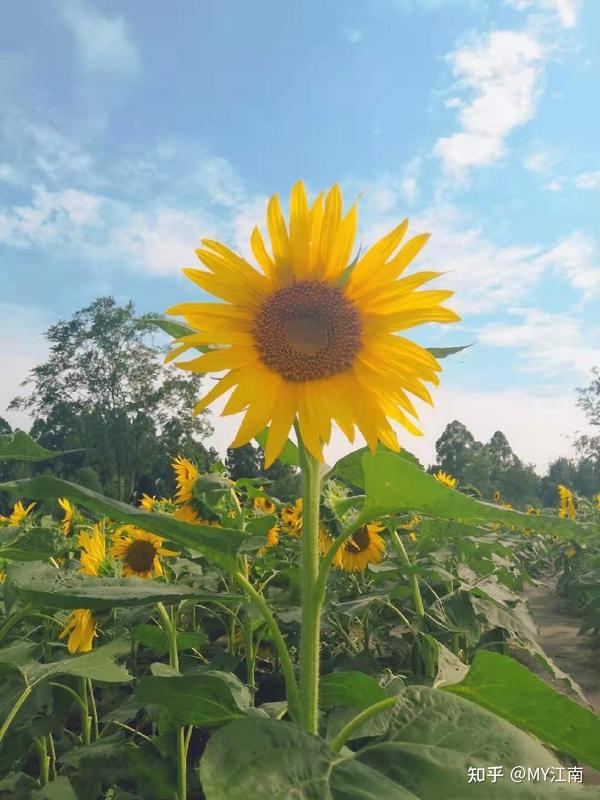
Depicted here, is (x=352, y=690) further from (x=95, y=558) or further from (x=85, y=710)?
(x=95, y=558)

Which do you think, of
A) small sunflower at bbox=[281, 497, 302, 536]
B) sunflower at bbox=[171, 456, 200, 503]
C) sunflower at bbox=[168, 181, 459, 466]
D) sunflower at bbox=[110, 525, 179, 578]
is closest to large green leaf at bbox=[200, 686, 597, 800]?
sunflower at bbox=[168, 181, 459, 466]

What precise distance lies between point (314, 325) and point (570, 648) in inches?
162

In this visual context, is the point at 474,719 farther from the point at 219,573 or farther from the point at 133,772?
the point at 219,573

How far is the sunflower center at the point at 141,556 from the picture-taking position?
90.4 inches

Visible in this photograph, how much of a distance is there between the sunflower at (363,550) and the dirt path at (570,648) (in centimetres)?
85

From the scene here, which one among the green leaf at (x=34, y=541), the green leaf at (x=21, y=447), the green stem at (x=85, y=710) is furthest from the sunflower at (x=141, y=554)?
the green leaf at (x=21, y=447)

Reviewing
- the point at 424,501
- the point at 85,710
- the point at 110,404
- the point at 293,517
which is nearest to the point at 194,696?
the point at 424,501

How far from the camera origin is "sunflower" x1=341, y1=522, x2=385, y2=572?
2871 millimetres

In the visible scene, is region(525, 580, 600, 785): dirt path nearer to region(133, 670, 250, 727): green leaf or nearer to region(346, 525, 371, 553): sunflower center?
region(346, 525, 371, 553): sunflower center

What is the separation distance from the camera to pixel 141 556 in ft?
7.55

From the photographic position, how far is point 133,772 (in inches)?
59.0

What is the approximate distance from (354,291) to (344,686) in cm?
65

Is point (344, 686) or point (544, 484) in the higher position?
point (544, 484)

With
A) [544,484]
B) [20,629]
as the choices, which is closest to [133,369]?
[544,484]
